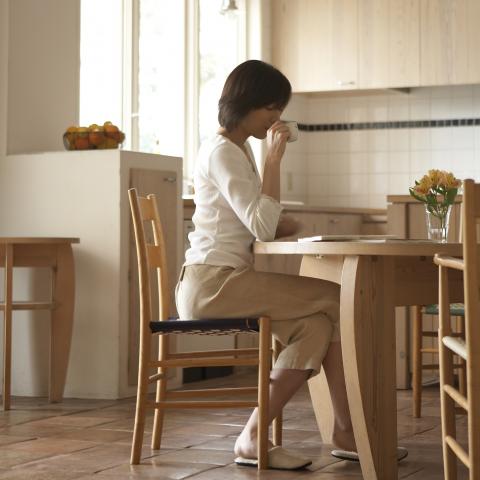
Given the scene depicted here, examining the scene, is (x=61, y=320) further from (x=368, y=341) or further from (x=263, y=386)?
(x=368, y=341)

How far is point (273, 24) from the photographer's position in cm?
689

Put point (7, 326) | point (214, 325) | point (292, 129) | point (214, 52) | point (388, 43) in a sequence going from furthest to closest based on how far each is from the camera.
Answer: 1. point (214, 52)
2. point (388, 43)
3. point (7, 326)
4. point (292, 129)
5. point (214, 325)

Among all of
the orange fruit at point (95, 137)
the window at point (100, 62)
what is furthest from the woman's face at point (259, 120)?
the window at point (100, 62)

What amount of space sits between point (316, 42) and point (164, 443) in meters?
3.81

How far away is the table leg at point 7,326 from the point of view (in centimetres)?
425

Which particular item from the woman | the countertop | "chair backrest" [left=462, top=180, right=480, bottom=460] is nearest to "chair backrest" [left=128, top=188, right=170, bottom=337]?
the woman

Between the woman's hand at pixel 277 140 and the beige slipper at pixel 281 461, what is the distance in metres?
0.86

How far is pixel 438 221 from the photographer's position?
3137mm

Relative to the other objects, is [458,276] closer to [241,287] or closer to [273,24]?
[241,287]

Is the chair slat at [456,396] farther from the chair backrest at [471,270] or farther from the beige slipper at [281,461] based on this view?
the beige slipper at [281,461]

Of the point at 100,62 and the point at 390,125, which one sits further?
the point at 390,125

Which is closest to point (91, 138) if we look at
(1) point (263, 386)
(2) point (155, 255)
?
(2) point (155, 255)

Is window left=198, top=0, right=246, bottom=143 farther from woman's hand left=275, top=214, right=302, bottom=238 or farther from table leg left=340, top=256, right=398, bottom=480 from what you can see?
table leg left=340, top=256, right=398, bottom=480

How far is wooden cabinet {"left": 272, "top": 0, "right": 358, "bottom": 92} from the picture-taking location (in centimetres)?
662
